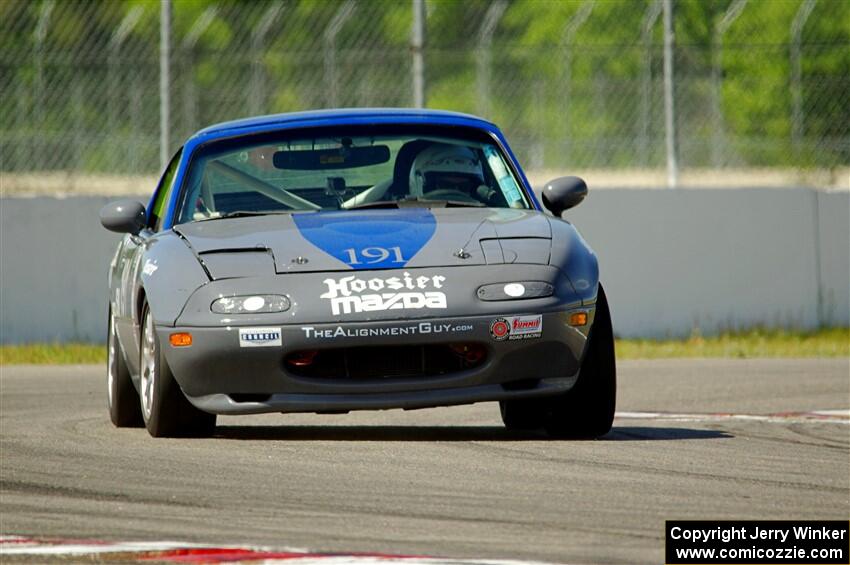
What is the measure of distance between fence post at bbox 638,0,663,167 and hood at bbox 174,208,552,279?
7.52m

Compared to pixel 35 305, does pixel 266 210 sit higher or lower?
higher

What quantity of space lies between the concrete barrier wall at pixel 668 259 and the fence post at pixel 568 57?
1357mm

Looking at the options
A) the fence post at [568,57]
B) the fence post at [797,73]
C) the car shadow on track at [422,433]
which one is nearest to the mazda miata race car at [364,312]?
the car shadow on track at [422,433]

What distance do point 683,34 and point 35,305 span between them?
558 cm

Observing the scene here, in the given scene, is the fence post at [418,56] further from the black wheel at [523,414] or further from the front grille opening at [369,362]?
the front grille opening at [369,362]

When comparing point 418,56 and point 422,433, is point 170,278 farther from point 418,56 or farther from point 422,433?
point 418,56

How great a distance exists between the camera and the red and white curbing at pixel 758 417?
895cm

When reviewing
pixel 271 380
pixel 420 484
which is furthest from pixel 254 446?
pixel 420 484

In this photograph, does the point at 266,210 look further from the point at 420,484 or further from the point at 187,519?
the point at 187,519

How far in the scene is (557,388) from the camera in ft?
23.9

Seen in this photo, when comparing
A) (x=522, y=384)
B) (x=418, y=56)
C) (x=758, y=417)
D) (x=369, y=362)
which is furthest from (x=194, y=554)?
(x=418, y=56)

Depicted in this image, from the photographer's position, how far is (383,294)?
703cm

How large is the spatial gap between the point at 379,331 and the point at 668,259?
25.4 ft

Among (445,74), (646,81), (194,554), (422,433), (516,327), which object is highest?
(194,554)
